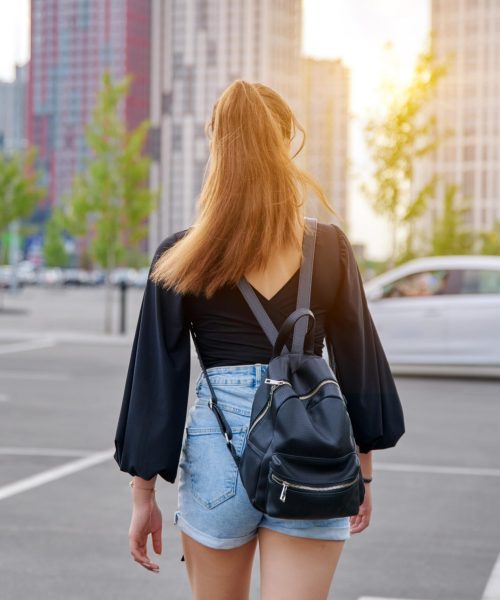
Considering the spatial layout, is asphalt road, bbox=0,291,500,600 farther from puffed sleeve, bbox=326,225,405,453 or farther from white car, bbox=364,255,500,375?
puffed sleeve, bbox=326,225,405,453

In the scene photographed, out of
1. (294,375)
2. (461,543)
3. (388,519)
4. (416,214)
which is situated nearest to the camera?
(294,375)

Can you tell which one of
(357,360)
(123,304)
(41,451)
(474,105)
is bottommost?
(123,304)

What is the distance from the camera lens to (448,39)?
160m

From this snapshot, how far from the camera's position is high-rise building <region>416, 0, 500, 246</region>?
15125 cm

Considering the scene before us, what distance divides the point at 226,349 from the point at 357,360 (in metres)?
0.33

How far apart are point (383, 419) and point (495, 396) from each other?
11.3 metres

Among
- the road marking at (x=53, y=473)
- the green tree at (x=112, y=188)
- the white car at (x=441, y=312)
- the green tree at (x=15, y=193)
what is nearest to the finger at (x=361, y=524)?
the road marking at (x=53, y=473)

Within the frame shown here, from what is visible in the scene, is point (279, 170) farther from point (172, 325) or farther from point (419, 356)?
point (419, 356)

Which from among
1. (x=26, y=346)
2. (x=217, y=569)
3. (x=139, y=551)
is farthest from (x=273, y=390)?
(x=26, y=346)

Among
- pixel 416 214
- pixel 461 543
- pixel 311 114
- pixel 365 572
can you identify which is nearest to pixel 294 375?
pixel 365 572

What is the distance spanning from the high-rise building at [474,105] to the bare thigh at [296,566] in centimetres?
15023

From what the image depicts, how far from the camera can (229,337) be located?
252 cm

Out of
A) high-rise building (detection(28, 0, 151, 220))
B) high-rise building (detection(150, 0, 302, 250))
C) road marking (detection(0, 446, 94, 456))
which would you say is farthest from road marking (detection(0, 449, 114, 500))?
high-rise building (detection(28, 0, 151, 220))

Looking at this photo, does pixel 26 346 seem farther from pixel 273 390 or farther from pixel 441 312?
pixel 273 390
